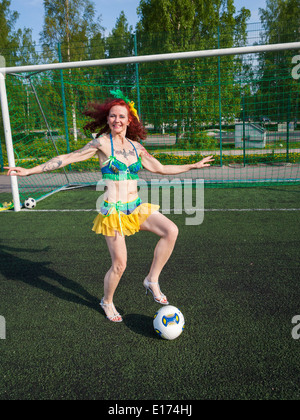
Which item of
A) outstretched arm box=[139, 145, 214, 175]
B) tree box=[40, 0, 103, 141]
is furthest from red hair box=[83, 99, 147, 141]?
tree box=[40, 0, 103, 141]

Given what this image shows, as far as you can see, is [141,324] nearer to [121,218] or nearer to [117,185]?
[121,218]

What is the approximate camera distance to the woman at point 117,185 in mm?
3092

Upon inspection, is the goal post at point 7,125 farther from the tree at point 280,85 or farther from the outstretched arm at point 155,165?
the tree at point 280,85

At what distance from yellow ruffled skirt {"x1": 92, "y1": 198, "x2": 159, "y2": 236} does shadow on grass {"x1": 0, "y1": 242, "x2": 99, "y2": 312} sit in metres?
0.93

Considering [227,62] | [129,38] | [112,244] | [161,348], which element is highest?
[129,38]

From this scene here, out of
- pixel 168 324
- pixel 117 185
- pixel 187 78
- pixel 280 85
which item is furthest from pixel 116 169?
pixel 280 85

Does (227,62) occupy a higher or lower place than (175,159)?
higher

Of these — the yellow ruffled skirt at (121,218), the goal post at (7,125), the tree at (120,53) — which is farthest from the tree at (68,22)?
the yellow ruffled skirt at (121,218)

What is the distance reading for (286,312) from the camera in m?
3.26

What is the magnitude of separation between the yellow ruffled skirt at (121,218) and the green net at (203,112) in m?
7.48

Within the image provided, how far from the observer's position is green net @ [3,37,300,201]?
1111 cm

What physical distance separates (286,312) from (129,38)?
35.9ft

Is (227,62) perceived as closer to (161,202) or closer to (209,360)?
(161,202)
